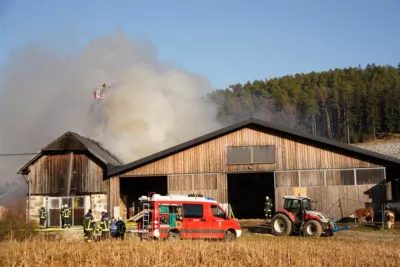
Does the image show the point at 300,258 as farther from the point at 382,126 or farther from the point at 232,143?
the point at 382,126

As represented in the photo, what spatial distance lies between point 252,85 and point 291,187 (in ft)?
346

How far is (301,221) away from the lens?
83.6 feet

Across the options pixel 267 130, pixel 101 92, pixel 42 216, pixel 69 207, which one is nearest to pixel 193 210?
pixel 267 130

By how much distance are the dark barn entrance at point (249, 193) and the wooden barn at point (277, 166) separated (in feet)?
33.0

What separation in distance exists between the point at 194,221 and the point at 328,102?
91.1 meters

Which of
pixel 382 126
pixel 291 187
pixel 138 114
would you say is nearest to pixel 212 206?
pixel 291 187

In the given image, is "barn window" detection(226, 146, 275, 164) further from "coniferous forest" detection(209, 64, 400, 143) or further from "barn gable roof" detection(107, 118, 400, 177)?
"coniferous forest" detection(209, 64, 400, 143)

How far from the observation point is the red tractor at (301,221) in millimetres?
24734

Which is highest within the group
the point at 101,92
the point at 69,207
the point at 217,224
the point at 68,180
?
the point at 101,92

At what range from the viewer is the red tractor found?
81.1 ft

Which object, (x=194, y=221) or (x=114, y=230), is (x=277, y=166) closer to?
(x=194, y=221)

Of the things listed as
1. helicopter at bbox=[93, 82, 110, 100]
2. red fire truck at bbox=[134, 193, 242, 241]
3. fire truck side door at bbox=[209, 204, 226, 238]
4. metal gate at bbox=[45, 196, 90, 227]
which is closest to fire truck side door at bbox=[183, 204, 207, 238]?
red fire truck at bbox=[134, 193, 242, 241]

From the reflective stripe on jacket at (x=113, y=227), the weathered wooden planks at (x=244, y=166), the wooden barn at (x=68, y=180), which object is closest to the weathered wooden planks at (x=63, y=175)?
the wooden barn at (x=68, y=180)

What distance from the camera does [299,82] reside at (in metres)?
132
